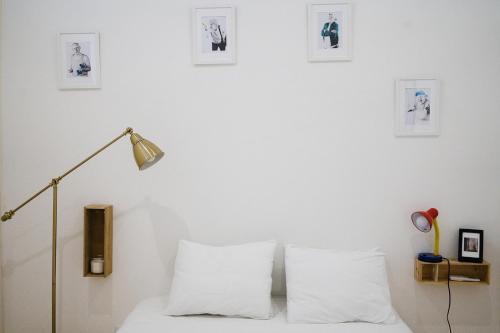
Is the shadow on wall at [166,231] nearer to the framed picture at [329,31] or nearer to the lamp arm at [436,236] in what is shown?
the framed picture at [329,31]

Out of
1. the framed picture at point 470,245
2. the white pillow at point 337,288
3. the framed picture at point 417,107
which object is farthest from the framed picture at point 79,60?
the framed picture at point 470,245

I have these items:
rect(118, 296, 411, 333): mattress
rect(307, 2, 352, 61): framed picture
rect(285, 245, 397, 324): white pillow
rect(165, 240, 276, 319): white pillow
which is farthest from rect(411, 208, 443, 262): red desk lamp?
rect(307, 2, 352, 61): framed picture

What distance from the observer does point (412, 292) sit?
8.27ft

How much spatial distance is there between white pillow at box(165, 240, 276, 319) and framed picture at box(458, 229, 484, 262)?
46.8 inches

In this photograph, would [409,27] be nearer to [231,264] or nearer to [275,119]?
[275,119]

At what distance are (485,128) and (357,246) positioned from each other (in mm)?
1102

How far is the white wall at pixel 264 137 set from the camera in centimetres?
244

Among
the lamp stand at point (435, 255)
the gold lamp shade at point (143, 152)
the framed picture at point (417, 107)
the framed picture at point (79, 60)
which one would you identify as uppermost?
the framed picture at point (79, 60)

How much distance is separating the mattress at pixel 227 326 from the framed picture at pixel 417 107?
1.17m

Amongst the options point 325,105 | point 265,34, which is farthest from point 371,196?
point 265,34

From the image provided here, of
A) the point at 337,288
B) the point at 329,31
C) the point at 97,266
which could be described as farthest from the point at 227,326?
the point at 329,31

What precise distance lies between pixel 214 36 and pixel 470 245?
2.08 meters

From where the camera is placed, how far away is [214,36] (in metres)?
2.46

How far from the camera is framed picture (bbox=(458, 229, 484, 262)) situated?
2.39 m
